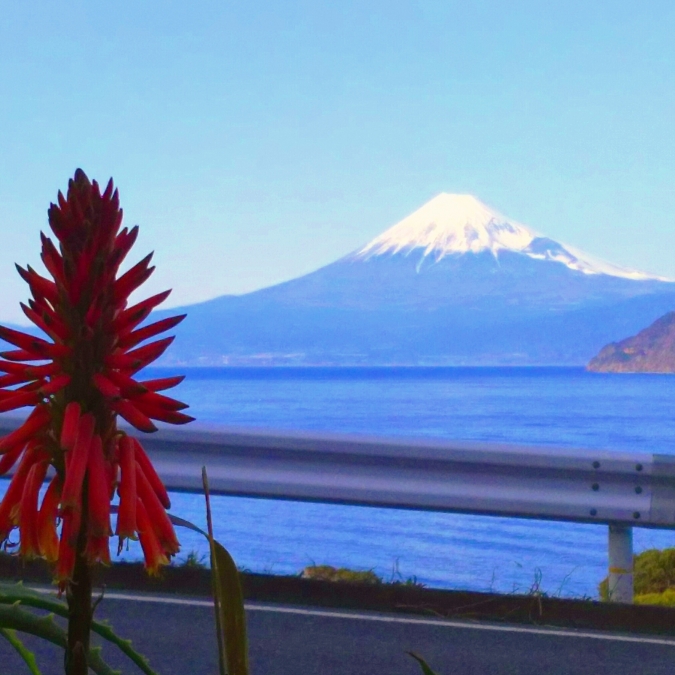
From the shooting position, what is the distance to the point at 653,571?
7242mm

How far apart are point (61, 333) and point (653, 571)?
22.3 ft

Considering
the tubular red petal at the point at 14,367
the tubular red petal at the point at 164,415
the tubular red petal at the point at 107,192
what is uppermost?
the tubular red petal at the point at 107,192

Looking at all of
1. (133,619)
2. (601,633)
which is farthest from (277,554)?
(601,633)

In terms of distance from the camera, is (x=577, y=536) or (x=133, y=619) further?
(x=577, y=536)

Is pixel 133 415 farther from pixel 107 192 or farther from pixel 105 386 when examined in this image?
pixel 107 192

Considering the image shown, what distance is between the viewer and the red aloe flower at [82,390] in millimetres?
997

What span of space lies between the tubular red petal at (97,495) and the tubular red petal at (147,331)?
0.09m

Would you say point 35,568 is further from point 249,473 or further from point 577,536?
point 577,536

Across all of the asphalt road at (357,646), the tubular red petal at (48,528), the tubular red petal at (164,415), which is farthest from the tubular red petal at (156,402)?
the asphalt road at (357,646)

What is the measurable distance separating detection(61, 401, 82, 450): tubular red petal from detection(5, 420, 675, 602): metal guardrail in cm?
506

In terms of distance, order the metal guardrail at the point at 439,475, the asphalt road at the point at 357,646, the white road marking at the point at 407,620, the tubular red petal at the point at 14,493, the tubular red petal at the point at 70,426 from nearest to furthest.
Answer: the tubular red petal at the point at 70,426 < the tubular red petal at the point at 14,493 < the asphalt road at the point at 357,646 < the white road marking at the point at 407,620 < the metal guardrail at the point at 439,475

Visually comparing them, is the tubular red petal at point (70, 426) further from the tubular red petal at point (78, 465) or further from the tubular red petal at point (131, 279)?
the tubular red petal at point (131, 279)

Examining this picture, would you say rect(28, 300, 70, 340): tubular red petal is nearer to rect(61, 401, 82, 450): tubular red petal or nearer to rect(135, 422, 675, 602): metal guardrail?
rect(61, 401, 82, 450): tubular red petal

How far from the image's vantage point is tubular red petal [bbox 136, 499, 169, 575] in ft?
3.65
